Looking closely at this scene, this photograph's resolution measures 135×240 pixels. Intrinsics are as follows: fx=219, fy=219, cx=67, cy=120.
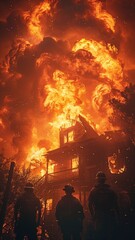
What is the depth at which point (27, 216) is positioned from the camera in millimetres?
6555

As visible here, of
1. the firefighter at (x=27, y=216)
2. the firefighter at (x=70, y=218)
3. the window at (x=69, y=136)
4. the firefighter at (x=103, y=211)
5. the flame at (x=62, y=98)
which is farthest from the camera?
the flame at (x=62, y=98)

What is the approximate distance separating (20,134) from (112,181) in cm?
3080

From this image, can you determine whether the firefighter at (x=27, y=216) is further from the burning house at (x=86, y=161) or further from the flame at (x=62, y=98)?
the flame at (x=62, y=98)

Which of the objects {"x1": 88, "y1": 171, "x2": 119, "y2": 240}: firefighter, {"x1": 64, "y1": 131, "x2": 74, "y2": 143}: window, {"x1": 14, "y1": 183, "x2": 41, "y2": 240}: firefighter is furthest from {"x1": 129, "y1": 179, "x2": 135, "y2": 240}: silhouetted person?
{"x1": 64, "y1": 131, "x2": 74, "y2": 143}: window

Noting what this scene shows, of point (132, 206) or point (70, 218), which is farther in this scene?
point (132, 206)

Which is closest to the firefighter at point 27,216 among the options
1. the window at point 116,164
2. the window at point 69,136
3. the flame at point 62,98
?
the window at point 116,164

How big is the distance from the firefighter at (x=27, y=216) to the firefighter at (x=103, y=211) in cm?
187

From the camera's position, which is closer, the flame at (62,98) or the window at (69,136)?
the window at (69,136)

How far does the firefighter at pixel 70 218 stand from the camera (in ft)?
20.5

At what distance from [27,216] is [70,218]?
131cm

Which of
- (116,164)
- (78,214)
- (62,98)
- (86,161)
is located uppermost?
(62,98)

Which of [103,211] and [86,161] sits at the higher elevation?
[86,161]

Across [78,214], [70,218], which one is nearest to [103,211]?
[78,214]

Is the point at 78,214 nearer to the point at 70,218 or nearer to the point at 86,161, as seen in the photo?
the point at 70,218
